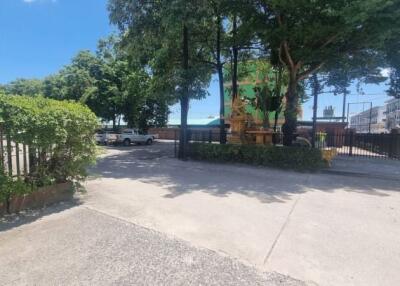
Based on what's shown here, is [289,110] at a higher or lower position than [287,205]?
higher

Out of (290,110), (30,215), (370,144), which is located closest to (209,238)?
(30,215)

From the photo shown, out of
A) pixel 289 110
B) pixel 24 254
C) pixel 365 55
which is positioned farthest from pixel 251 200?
pixel 365 55

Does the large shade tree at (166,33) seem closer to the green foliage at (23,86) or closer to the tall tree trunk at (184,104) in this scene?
the tall tree trunk at (184,104)

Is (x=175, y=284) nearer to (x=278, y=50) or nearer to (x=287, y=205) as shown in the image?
(x=287, y=205)

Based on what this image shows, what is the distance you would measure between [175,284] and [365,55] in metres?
12.5

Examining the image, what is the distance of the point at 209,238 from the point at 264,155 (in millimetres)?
7311

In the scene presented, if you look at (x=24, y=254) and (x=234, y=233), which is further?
(x=234, y=233)

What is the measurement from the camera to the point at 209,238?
161 inches

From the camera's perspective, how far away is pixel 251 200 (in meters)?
6.18

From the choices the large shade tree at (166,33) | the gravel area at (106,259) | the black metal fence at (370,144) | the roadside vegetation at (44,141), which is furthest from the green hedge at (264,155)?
the gravel area at (106,259)

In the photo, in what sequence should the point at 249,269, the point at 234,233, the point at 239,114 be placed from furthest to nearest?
the point at 239,114 → the point at 234,233 → the point at 249,269

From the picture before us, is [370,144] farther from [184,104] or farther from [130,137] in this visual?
[130,137]

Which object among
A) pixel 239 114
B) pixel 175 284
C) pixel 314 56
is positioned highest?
pixel 314 56

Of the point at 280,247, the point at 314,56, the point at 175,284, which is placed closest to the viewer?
the point at 175,284
